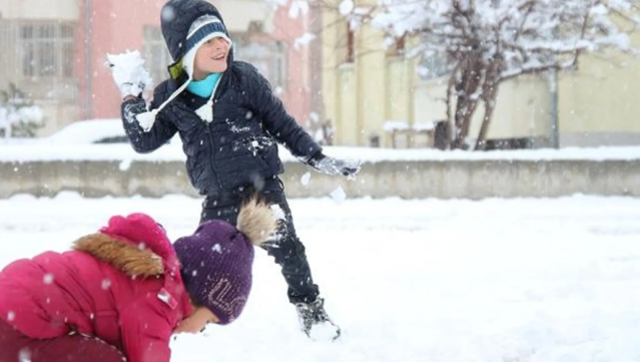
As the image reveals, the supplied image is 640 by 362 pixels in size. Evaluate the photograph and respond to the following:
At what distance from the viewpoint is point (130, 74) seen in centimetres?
425

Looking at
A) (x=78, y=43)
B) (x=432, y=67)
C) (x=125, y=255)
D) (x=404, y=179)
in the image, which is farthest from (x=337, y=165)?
(x=78, y=43)

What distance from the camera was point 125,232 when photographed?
2.82 meters

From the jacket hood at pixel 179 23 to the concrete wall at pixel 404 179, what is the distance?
23.3ft

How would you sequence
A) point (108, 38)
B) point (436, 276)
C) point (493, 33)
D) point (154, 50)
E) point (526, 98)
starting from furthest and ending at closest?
1. point (154, 50)
2. point (108, 38)
3. point (526, 98)
4. point (493, 33)
5. point (436, 276)

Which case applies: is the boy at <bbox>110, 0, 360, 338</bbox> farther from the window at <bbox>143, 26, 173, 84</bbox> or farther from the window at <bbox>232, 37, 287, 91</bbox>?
the window at <bbox>232, 37, 287, 91</bbox>

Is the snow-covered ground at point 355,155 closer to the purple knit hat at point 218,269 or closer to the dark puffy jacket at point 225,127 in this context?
the dark puffy jacket at point 225,127

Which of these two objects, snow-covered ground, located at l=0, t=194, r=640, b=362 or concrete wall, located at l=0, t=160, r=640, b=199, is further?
concrete wall, located at l=0, t=160, r=640, b=199

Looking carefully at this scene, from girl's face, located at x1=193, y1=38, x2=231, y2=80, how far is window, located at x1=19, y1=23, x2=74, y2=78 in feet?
66.3

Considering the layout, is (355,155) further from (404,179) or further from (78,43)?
(78,43)

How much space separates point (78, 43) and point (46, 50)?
976mm

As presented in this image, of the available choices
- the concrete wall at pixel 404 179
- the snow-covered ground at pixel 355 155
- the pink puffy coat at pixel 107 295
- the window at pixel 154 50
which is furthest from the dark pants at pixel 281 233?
the window at pixel 154 50

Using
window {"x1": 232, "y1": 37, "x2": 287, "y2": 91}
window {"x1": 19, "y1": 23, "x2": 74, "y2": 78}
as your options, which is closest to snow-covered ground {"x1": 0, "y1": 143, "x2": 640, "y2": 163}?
window {"x1": 19, "y1": 23, "x2": 74, "y2": 78}

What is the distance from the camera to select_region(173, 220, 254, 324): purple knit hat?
2.81m

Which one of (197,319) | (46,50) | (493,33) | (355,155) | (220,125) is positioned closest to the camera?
(197,319)
